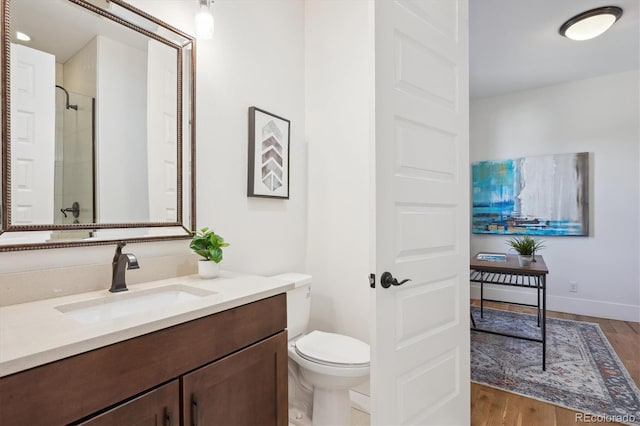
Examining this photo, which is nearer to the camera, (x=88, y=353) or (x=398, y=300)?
(x=88, y=353)

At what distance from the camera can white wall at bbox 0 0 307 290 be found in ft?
5.24

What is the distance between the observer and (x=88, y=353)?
2.46 ft

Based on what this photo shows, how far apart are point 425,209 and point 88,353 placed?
128cm

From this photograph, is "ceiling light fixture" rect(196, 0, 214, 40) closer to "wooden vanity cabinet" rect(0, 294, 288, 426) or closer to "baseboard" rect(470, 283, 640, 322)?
"wooden vanity cabinet" rect(0, 294, 288, 426)

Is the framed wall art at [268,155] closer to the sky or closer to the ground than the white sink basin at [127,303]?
closer to the sky

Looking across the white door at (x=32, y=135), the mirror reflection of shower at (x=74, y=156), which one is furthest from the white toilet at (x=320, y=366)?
the white door at (x=32, y=135)

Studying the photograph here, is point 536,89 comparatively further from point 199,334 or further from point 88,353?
point 88,353

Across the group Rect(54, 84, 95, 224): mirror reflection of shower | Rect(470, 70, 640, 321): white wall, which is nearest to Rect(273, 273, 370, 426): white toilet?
Rect(54, 84, 95, 224): mirror reflection of shower

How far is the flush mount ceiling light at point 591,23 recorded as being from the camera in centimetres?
241

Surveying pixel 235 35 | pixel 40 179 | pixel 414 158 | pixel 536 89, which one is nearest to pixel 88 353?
pixel 40 179

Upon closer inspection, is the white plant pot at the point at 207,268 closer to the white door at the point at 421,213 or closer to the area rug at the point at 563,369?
the white door at the point at 421,213

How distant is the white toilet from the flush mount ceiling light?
273cm

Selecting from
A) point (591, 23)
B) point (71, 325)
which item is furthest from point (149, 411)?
point (591, 23)

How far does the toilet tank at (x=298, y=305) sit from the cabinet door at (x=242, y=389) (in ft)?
1.71
